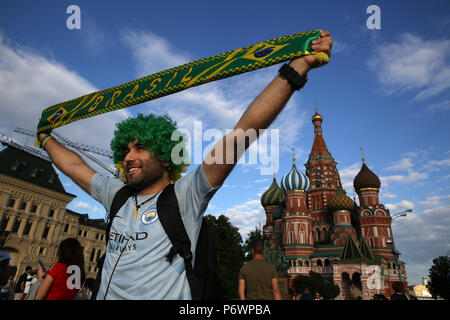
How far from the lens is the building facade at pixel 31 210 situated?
32.2 meters

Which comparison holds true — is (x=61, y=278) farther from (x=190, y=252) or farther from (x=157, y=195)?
(x=190, y=252)

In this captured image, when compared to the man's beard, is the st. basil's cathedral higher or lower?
higher

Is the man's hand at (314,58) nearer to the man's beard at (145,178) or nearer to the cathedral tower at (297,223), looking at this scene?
the man's beard at (145,178)

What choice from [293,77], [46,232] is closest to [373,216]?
[293,77]

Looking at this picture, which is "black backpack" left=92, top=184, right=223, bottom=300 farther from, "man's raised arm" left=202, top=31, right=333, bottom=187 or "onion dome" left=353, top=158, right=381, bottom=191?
"onion dome" left=353, top=158, right=381, bottom=191

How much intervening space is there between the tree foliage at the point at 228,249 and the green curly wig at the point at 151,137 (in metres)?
27.0

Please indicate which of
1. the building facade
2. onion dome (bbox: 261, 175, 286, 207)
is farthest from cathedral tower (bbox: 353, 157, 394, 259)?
the building facade

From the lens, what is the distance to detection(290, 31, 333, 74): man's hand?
6.24 feet

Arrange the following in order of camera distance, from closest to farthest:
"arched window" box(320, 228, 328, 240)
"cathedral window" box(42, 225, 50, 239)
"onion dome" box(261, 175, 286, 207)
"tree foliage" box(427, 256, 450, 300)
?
1. "cathedral window" box(42, 225, 50, 239)
2. "tree foliage" box(427, 256, 450, 300)
3. "arched window" box(320, 228, 328, 240)
4. "onion dome" box(261, 175, 286, 207)

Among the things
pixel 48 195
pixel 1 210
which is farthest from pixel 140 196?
pixel 48 195

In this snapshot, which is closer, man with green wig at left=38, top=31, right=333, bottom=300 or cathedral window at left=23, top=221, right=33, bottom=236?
man with green wig at left=38, top=31, right=333, bottom=300
